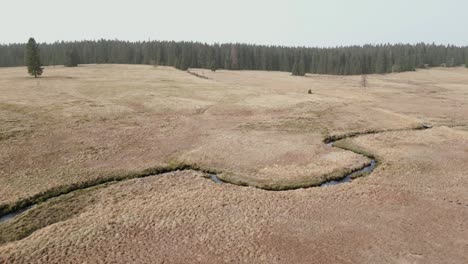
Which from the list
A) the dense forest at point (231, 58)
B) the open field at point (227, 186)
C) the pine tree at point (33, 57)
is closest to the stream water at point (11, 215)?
the open field at point (227, 186)

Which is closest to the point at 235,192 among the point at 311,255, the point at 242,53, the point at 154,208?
the point at 154,208

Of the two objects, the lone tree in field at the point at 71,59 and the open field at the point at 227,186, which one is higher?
the lone tree in field at the point at 71,59

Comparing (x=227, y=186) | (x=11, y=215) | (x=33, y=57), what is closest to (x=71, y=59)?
(x=33, y=57)

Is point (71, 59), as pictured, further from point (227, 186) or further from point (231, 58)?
point (227, 186)

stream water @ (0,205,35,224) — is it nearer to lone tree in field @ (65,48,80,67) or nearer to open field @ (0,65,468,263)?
open field @ (0,65,468,263)

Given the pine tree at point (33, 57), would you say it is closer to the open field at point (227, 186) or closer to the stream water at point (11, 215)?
the open field at point (227, 186)

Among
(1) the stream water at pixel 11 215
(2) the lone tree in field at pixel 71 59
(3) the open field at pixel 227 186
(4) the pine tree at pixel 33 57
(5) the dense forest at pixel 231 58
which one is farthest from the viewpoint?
(5) the dense forest at pixel 231 58

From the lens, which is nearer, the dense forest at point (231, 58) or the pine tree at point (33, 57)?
the pine tree at point (33, 57)
